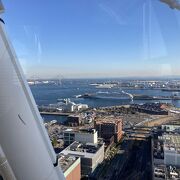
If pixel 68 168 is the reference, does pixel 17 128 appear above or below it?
above

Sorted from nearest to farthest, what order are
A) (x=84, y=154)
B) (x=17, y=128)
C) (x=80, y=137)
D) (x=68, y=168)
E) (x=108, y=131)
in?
1. (x=17, y=128)
2. (x=68, y=168)
3. (x=84, y=154)
4. (x=80, y=137)
5. (x=108, y=131)

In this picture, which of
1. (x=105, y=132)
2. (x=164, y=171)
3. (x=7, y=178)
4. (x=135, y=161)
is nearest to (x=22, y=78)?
A: (x=7, y=178)

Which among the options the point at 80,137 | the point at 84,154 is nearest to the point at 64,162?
the point at 84,154

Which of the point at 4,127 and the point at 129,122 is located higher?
the point at 4,127

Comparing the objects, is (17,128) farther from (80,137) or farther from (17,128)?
(80,137)

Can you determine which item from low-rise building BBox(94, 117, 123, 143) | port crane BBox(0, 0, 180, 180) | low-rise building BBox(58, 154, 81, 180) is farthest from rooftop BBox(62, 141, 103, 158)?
low-rise building BBox(94, 117, 123, 143)

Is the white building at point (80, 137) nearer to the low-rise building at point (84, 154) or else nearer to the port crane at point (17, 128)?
the low-rise building at point (84, 154)

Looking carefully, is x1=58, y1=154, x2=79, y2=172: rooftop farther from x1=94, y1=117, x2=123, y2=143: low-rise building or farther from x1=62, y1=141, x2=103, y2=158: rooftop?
x1=94, y1=117, x2=123, y2=143: low-rise building

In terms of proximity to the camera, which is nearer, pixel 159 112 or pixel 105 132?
pixel 105 132

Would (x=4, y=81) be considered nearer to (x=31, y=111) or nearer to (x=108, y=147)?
(x=31, y=111)
